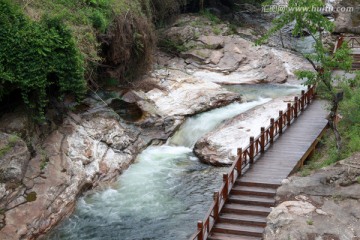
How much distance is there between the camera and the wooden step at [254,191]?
40.9 ft

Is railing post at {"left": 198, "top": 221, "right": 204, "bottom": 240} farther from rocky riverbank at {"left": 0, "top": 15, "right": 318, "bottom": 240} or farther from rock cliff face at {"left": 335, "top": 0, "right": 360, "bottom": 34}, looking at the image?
rock cliff face at {"left": 335, "top": 0, "right": 360, "bottom": 34}

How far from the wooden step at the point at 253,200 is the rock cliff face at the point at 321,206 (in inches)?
40.7

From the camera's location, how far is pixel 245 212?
39.3ft

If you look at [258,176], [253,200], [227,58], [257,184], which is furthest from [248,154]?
[227,58]

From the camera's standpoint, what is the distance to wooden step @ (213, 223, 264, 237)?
36.9 feet

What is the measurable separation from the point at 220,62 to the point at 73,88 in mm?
12187

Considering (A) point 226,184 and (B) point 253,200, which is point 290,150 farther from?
(A) point 226,184

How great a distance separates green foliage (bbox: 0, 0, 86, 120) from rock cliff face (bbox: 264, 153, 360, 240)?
7.49 m

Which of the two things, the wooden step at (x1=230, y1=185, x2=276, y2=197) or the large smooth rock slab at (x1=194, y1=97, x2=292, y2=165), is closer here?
the wooden step at (x1=230, y1=185, x2=276, y2=197)

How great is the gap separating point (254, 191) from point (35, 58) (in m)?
7.48

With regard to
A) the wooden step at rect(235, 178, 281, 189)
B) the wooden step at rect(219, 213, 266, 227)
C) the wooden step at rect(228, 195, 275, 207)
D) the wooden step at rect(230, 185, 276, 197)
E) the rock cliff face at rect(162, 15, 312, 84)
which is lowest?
the wooden step at rect(219, 213, 266, 227)

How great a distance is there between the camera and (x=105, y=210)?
13344 millimetres

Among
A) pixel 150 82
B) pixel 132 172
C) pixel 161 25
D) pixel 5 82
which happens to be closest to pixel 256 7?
pixel 161 25

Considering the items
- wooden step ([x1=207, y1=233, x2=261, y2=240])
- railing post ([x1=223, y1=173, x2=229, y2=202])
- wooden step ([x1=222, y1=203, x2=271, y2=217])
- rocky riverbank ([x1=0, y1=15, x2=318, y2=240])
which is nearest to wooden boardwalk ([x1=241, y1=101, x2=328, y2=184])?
railing post ([x1=223, y1=173, x2=229, y2=202])
